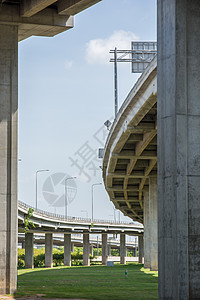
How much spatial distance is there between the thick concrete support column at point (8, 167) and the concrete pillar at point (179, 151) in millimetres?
10023

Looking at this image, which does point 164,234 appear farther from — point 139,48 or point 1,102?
point 139,48


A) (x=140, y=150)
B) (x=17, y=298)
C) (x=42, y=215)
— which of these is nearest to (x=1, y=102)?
(x=17, y=298)

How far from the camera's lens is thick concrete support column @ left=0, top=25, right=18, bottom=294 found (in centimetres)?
2872

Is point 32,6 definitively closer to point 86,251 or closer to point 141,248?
point 86,251

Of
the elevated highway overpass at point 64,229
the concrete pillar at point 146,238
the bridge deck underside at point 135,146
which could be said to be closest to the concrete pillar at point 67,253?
the elevated highway overpass at point 64,229

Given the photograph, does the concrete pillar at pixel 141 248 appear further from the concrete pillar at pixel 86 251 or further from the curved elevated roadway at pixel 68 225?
the concrete pillar at pixel 86 251

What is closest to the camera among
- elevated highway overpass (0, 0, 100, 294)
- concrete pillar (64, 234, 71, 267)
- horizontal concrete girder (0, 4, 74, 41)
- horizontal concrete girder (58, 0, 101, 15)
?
elevated highway overpass (0, 0, 100, 294)

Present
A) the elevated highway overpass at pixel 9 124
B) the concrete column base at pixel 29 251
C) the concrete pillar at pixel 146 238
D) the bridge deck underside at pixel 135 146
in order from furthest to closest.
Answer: the concrete column base at pixel 29 251 → the concrete pillar at pixel 146 238 → the bridge deck underside at pixel 135 146 → the elevated highway overpass at pixel 9 124

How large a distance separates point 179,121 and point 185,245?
148 inches

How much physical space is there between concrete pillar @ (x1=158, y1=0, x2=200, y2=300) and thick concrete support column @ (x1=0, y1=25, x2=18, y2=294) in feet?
32.9

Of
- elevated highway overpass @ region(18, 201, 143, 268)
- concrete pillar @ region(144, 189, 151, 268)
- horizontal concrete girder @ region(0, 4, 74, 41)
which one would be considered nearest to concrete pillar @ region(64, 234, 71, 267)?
elevated highway overpass @ region(18, 201, 143, 268)

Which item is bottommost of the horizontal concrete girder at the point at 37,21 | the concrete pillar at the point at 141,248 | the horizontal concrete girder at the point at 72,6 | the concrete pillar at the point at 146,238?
the concrete pillar at the point at 141,248

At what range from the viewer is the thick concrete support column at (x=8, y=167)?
28.7 m

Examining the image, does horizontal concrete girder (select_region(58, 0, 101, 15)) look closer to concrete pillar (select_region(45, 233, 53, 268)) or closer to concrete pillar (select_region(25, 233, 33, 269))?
concrete pillar (select_region(25, 233, 33, 269))
